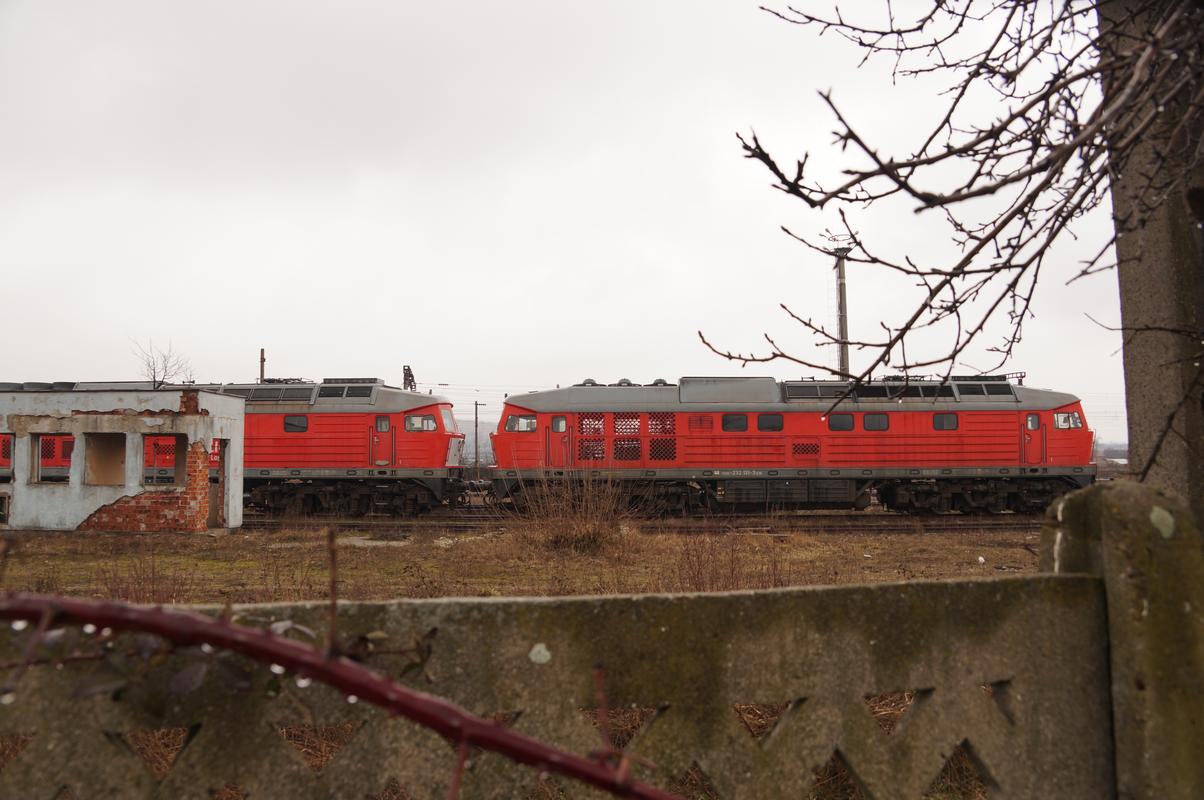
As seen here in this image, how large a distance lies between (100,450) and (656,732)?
1947cm

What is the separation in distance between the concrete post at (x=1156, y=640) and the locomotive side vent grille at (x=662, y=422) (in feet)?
56.3

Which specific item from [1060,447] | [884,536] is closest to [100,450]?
[884,536]

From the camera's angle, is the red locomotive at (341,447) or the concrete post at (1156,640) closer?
the concrete post at (1156,640)

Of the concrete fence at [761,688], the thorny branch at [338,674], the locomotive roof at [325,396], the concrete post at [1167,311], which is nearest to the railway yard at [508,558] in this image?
the locomotive roof at [325,396]

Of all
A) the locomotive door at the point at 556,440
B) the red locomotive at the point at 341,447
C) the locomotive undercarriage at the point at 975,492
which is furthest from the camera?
the red locomotive at the point at 341,447

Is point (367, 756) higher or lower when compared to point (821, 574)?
A: higher

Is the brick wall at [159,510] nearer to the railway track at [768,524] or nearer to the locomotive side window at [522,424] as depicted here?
the railway track at [768,524]

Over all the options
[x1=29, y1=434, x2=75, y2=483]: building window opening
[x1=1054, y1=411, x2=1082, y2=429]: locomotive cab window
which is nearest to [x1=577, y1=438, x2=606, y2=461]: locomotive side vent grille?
[x1=1054, y1=411, x2=1082, y2=429]: locomotive cab window

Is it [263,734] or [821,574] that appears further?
[821,574]

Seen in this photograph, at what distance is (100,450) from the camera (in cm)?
1703

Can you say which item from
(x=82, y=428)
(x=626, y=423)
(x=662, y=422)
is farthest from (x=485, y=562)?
(x=82, y=428)

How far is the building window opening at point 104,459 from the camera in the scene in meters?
16.4

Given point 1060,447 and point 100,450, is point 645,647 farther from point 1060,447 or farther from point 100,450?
point 1060,447

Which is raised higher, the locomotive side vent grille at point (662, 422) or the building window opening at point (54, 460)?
the locomotive side vent grille at point (662, 422)
